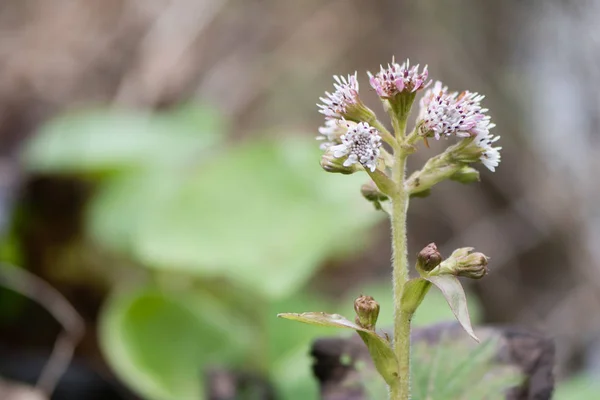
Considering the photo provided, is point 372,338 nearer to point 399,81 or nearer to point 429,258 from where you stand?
point 429,258

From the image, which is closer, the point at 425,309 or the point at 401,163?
the point at 401,163

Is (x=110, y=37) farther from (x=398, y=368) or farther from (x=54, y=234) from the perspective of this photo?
(x=398, y=368)

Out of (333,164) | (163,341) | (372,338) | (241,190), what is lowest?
(163,341)

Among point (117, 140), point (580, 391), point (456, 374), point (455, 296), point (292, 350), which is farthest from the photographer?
point (117, 140)

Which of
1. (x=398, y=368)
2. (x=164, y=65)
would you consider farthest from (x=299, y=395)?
(x=164, y=65)

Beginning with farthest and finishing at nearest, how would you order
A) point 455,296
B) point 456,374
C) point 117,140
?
Answer: 1. point 117,140
2. point 456,374
3. point 455,296

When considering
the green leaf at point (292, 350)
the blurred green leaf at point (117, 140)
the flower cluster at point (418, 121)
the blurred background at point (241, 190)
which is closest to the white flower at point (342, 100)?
the flower cluster at point (418, 121)

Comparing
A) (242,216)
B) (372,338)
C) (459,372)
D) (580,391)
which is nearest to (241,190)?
(242,216)

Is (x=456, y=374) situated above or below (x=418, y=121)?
below
